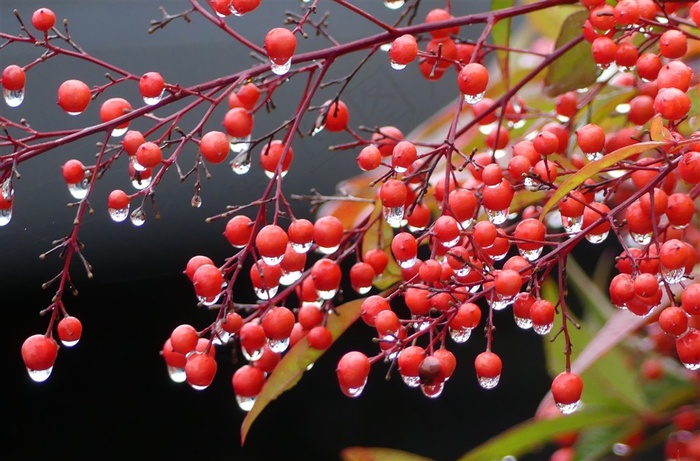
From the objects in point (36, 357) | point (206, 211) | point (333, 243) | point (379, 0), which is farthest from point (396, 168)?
point (206, 211)

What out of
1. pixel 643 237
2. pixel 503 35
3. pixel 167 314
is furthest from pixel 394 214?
pixel 167 314

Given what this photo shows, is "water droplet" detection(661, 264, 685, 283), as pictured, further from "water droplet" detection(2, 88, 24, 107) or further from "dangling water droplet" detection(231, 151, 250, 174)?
"water droplet" detection(2, 88, 24, 107)

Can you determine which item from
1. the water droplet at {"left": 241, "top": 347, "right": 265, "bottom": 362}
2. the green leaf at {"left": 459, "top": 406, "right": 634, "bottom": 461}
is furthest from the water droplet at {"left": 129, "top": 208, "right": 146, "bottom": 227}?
the green leaf at {"left": 459, "top": 406, "right": 634, "bottom": 461}

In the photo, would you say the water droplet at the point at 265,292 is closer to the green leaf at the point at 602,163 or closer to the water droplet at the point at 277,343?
the water droplet at the point at 277,343

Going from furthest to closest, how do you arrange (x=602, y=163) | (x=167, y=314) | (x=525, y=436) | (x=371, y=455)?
(x=167, y=314)
(x=525, y=436)
(x=371, y=455)
(x=602, y=163)

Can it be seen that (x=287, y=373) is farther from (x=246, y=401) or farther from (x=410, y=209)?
(x=410, y=209)

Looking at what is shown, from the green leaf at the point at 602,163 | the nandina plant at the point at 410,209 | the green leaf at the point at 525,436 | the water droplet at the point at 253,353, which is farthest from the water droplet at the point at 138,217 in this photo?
the green leaf at the point at 525,436

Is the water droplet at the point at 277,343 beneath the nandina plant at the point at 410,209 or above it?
beneath
